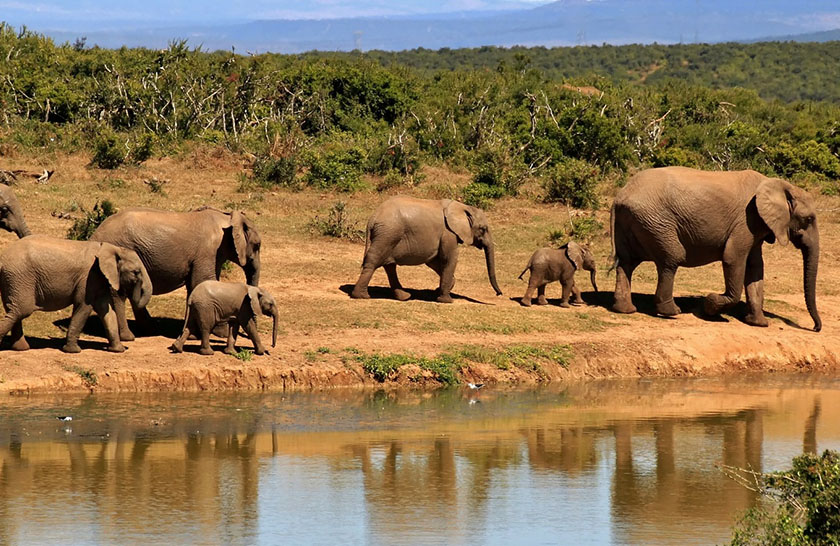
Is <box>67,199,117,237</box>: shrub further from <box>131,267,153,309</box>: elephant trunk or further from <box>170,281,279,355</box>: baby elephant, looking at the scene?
<box>170,281,279,355</box>: baby elephant

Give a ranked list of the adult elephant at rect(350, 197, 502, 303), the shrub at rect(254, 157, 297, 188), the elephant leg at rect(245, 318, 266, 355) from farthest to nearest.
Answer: the shrub at rect(254, 157, 297, 188), the adult elephant at rect(350, 197, 502, 303), the elephant leg at rect(245, 318, 266, 355)

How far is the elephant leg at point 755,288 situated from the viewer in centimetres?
1970

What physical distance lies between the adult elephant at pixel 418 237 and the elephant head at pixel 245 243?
220 cm

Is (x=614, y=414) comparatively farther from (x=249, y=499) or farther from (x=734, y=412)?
(x=249, y=499)

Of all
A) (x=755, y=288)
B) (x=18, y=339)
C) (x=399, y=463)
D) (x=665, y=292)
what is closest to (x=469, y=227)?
(x=665, y=292)

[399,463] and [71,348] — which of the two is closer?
[399,463]

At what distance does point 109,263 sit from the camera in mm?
15703

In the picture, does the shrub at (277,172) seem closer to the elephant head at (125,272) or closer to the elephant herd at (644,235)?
the elephant herd at (644,235)

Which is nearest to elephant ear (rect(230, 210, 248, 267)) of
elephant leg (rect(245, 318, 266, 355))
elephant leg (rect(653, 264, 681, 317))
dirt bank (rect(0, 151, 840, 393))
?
dirt bank (rect(0, 151, 840, 393))

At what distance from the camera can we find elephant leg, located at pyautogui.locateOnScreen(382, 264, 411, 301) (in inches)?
778

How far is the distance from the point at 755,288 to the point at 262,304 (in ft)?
24.2

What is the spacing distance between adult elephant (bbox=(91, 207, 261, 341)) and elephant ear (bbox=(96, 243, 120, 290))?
0.60 metres

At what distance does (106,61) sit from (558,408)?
23335 mm

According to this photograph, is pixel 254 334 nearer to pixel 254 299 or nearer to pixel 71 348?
pixel 254 299
